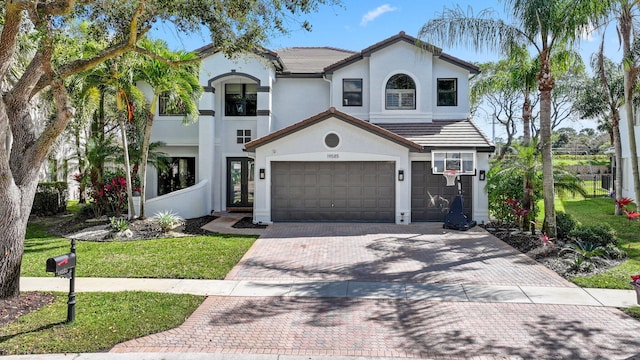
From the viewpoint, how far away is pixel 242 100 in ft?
67.0

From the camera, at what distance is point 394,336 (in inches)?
247

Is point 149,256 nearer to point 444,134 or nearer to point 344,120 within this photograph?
point 344,120

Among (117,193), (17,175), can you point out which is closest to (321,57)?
(117,193)

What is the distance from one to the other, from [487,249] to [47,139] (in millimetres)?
11421

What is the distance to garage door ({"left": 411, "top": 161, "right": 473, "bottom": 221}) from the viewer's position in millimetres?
Result: 17188

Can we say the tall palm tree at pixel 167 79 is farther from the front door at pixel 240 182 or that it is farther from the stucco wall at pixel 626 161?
the stucco wall at pixel 626 161

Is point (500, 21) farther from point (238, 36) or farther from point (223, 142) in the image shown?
point (223, 142)

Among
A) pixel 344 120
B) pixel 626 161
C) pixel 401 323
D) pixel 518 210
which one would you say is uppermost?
pixel 344 120

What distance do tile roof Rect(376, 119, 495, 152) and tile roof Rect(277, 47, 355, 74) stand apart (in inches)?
204

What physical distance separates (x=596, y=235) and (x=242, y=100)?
15.5 meters

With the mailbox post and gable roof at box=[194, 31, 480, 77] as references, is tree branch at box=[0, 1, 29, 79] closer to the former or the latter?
the mailbox post

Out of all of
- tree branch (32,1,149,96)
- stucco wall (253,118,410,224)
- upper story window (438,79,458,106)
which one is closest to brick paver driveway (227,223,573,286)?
stucco wall (253,118,410,224)

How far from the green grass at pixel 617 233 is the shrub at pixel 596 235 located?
58 cm

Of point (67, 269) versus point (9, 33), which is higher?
point (9, 33)
